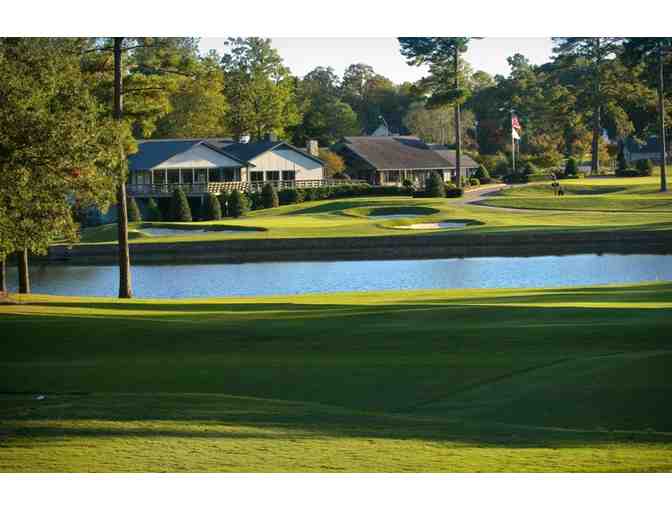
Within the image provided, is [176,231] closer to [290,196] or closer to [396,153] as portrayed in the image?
[290,196]

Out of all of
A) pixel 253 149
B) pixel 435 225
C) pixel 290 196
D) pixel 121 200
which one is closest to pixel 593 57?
pixel 121 200

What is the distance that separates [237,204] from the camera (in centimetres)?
2695

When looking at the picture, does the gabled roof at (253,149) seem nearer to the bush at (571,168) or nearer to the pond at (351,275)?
the pond at (351,275)

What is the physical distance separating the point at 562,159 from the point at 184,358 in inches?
397

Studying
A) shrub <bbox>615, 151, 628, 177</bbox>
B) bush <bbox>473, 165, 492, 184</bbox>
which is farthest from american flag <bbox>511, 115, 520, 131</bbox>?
shrub <bbox>615, 151, 628, 177</bbox>

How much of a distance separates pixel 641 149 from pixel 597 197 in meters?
3.88

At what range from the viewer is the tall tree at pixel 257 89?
15.0 metres

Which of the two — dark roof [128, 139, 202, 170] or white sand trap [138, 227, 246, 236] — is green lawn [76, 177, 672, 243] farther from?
dark roof [128, 139, 202, 170]

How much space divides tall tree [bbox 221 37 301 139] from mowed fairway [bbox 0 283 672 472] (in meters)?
3.94

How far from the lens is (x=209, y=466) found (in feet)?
29.4

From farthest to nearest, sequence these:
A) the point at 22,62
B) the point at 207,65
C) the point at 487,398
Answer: the point at 207,65 < the point at 22,62 < the point at 487,398

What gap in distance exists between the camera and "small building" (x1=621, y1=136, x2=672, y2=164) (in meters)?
16.9
